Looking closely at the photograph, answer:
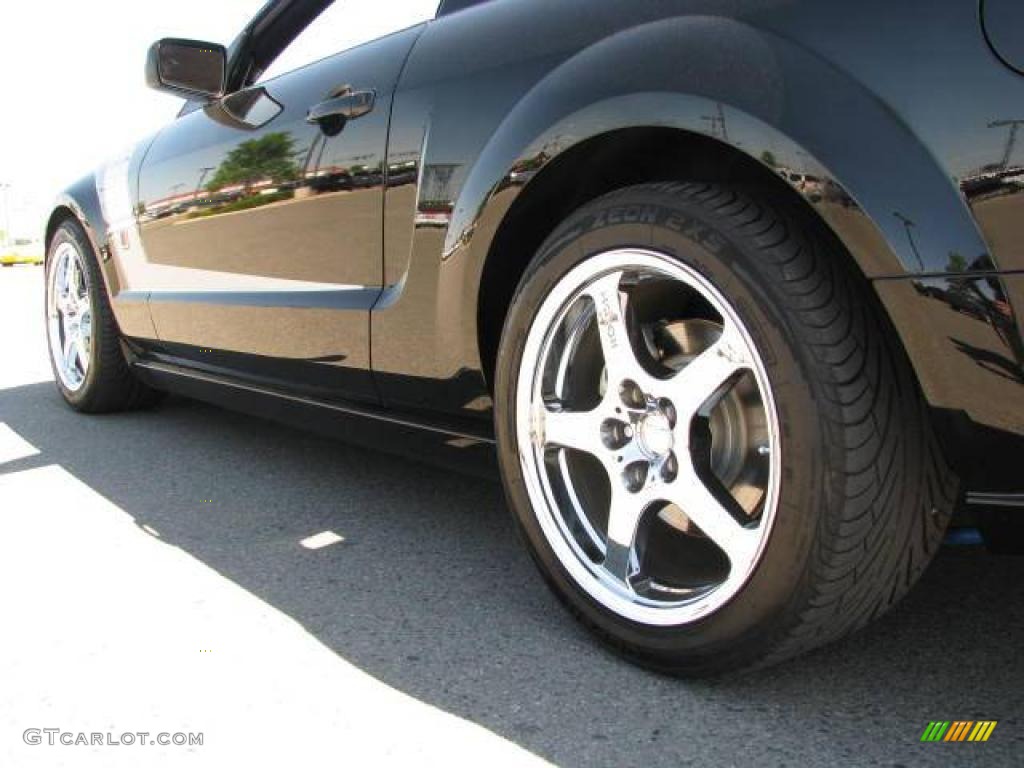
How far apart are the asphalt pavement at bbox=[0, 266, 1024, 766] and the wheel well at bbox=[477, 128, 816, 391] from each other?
0.36 metres

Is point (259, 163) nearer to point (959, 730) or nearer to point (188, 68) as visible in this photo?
point (188, 68)

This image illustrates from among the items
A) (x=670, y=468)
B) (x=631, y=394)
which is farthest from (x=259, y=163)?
(x=670, y=468)

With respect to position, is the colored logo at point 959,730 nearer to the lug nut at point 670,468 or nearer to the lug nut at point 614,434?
the lug nut at point 670,468

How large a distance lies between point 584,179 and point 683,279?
37 cm

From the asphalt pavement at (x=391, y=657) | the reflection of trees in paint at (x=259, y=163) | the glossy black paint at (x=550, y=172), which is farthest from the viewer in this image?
the reflection of trees in paint at (x=259, y=163)

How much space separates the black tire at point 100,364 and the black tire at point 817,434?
9.39 feet

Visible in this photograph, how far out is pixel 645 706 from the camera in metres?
1.65

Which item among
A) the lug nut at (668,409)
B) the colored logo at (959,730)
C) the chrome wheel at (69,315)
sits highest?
the lug nut at (668,409)

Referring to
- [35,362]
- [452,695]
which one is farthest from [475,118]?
[35,362]

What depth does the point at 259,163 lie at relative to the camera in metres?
2.62

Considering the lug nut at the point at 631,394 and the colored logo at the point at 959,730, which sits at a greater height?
the lug nut at the point at 631,394

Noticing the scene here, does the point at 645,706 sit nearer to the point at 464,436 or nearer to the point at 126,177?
the point at 464,436

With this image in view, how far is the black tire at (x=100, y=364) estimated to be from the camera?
385cm

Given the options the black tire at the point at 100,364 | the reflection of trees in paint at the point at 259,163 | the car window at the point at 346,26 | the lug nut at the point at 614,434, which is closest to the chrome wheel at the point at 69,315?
the black tire at the point at 100,364
